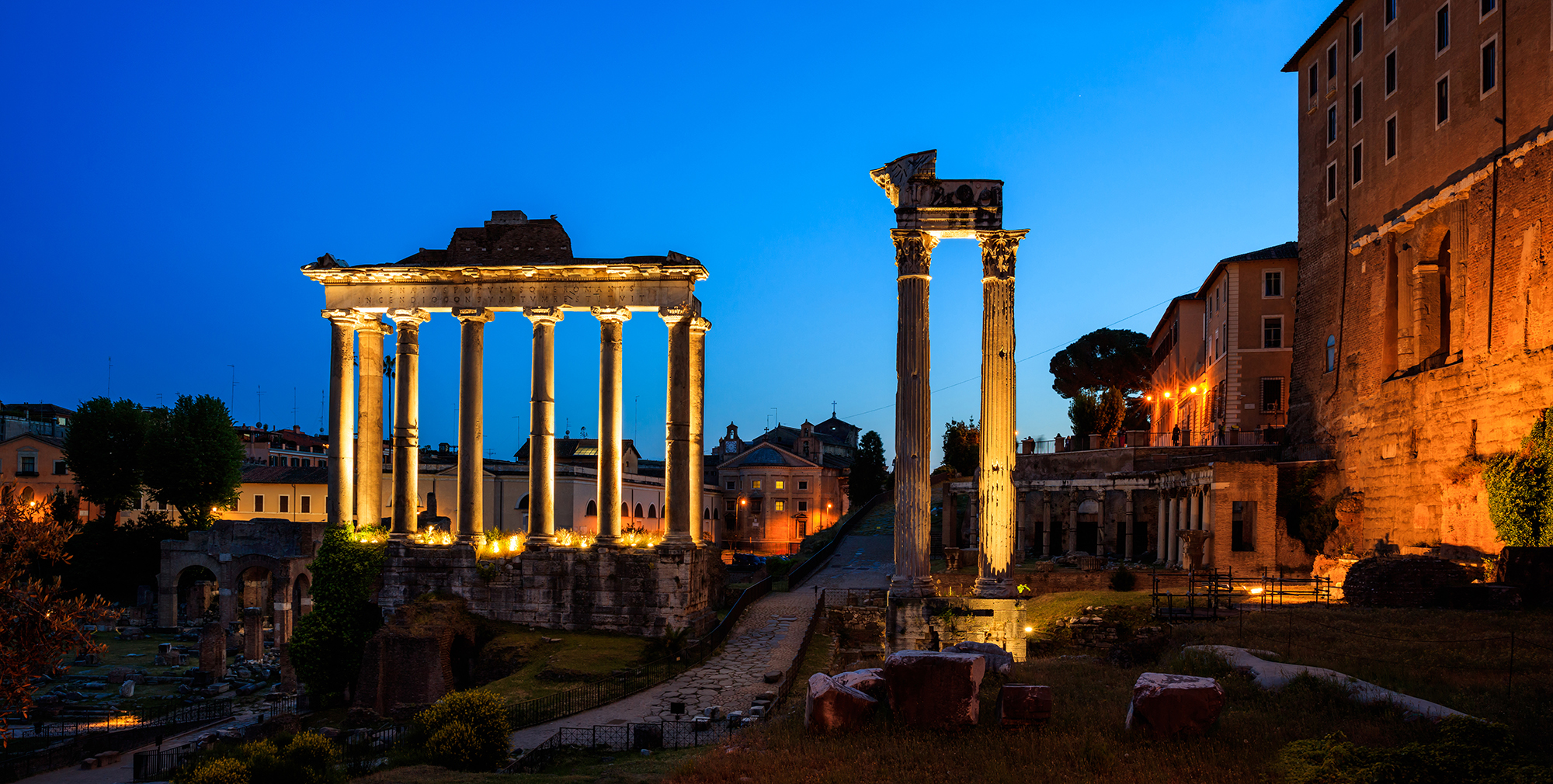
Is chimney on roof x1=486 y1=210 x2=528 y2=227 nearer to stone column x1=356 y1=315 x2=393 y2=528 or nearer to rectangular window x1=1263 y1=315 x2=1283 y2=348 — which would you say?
stone column x1=356 y1=315 x2=393 y2=528

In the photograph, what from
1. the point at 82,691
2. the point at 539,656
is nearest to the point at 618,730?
the point at 539,656

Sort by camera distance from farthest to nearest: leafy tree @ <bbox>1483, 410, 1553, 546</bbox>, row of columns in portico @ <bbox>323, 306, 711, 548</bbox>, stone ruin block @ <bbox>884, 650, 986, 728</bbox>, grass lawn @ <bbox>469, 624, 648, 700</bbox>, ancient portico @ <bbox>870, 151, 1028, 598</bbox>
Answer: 1. row of columns in portico @ <bbox>323, 306, 711, 548</bbox>
2. leafy tree @ <bbox>1483, 410, 1553, 546</bbox>
3. grass lawn @ <bbox>469, 624, 648, 700</bbox>
4. ancient portico @ <bbox>870, 151, 1028, 598</bbox>
5. stone ruin block @ <bbox>884, 650, 986, 728</bbox>

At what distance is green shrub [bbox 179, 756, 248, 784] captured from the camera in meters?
13.0

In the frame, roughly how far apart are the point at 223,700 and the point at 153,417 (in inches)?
1332

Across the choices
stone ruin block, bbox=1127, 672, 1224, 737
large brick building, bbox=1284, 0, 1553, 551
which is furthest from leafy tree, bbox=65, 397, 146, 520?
large brick building, bbox=1284, 0, 1553, 551

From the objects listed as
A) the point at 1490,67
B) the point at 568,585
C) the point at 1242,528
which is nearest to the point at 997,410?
the point at 568,585

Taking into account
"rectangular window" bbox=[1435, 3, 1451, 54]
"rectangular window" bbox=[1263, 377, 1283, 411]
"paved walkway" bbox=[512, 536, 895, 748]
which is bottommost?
"paved walkway" bbox=[512, 536, 895, 748]

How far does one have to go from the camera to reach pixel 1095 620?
75.9 feet

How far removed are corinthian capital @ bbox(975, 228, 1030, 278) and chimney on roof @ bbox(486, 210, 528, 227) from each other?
13.9 metres

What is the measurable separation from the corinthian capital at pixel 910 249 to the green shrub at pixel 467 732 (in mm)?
11404

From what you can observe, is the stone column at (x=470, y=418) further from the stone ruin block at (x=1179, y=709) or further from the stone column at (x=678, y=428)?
the stone ruin block at (x=1179, y=709)

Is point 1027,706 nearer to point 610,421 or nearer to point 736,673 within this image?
point 736,673

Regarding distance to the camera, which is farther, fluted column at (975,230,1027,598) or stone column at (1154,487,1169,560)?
stone column at (1154,487,1169,560)

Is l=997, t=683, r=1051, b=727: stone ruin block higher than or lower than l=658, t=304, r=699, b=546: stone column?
lower
